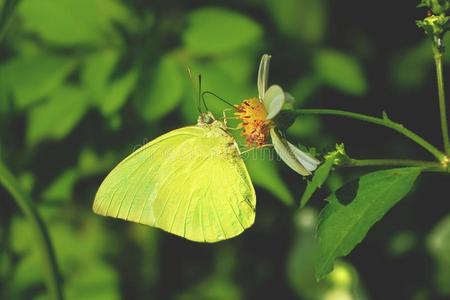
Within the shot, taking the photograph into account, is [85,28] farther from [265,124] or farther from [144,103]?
[265,124]

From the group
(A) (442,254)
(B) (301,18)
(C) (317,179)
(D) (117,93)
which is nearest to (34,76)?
(D) (117,93)

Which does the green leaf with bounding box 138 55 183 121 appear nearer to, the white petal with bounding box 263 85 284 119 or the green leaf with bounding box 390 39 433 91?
the white petal with bounding box 263 85 284 119

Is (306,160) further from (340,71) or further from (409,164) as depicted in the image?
(340,71)

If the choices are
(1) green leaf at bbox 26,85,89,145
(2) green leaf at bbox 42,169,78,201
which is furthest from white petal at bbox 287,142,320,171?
(2) green leaf at bbox 42,169,78,201

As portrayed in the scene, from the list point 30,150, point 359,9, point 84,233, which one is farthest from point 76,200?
point 359,9

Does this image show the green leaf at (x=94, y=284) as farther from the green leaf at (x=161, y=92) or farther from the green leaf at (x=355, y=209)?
the green leaf at (x=355, y=209)

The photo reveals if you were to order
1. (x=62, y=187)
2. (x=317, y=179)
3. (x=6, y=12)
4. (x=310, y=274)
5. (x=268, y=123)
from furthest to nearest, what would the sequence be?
(x=310, y=274)
(x=62, y=187)
(x=6, y=12)
(x=268, y=123)
(x=317, y=179)

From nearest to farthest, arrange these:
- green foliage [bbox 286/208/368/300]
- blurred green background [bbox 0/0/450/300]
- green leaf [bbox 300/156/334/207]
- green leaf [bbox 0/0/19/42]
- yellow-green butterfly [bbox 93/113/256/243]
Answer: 1. green leaf [bbox 300/156/334/207]
2. green leaf [bbox 0/0/19/42]
3. yellow-green butterfly [bbox 93/113/256/243]
4. blurred green background [bbox 0/0/450/300]
5. green foliage [bbox 286/208/368/300]
